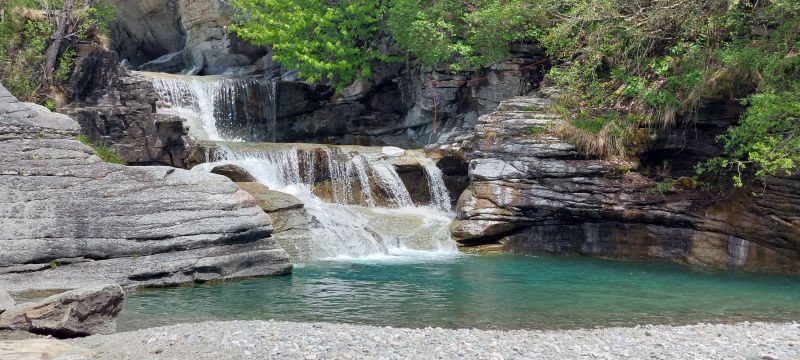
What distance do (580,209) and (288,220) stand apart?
717cm

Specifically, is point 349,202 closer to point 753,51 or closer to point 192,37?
point 753,51

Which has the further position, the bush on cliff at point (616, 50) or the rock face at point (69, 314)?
the bush on cliff at point (616, 50)

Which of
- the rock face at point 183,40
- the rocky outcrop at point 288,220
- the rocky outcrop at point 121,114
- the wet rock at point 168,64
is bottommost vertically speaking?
the rocky outcrop at point 288,220

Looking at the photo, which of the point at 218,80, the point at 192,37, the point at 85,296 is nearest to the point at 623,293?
the point at 85,296

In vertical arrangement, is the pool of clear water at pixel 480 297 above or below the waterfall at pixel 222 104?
below

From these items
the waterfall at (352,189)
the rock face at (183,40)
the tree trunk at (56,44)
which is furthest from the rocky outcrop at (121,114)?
the rock face at (183,40)

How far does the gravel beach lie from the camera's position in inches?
311

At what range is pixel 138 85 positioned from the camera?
20625 mm

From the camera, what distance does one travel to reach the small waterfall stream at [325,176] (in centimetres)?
1836

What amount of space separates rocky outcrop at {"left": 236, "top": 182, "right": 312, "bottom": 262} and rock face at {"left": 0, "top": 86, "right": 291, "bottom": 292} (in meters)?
2.45

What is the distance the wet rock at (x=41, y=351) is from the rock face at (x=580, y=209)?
1231cm

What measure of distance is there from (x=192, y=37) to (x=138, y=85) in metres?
14.0

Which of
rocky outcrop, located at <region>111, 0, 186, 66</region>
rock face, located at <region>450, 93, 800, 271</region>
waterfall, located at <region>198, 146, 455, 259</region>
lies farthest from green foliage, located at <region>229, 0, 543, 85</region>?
rocky outcrop, located at <region>111, 0, 186, 66</region>

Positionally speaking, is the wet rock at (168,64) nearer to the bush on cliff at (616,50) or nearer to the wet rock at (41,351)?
the bush on cliff at (616,50)
